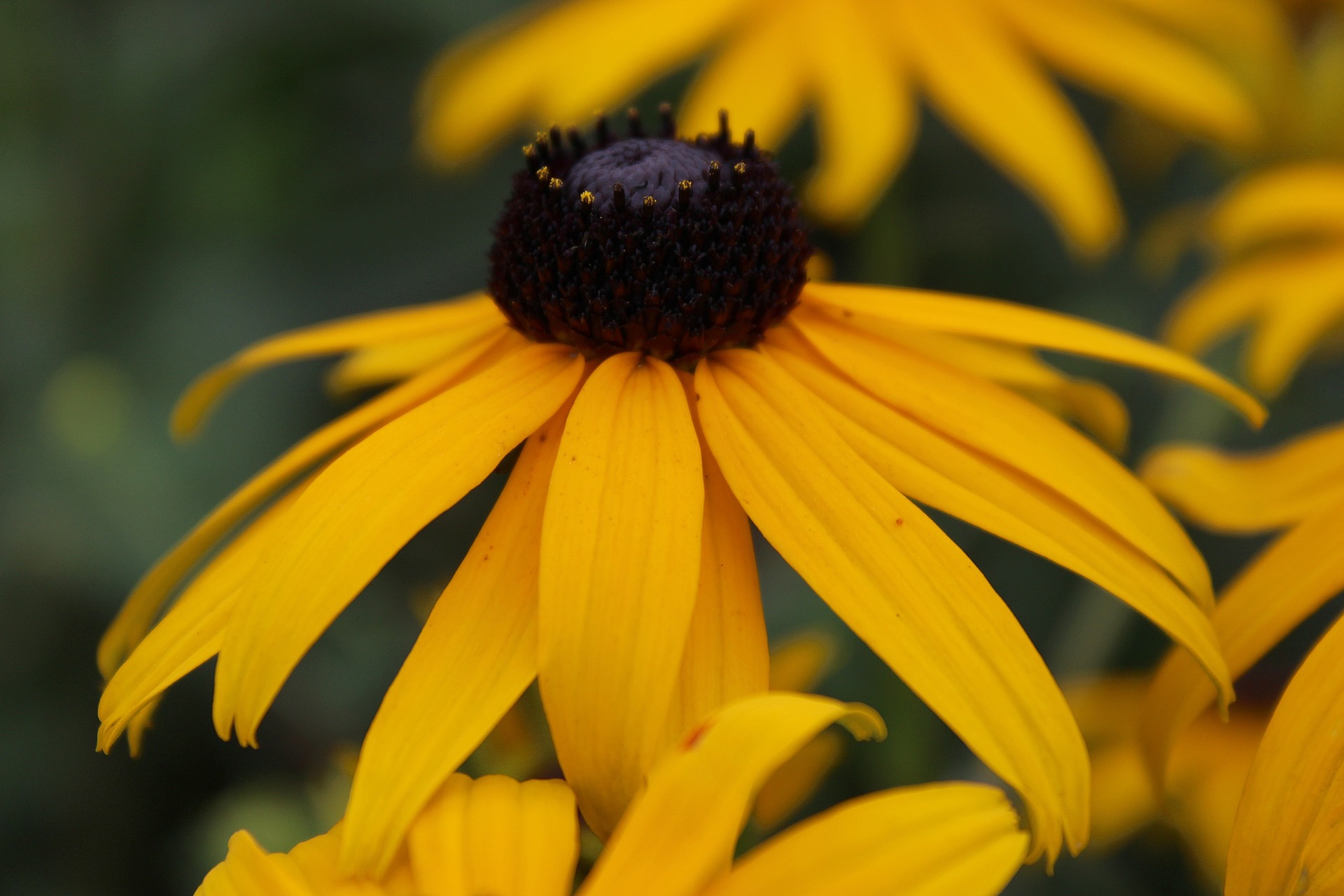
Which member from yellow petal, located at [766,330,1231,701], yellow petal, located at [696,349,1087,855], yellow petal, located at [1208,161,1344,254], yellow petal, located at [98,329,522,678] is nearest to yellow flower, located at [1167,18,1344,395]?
yellow petal, located at [1208,161,1344,254]

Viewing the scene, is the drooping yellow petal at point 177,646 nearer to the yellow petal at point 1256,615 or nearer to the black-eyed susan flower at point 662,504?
the black-eyed susan flower at point 662,504

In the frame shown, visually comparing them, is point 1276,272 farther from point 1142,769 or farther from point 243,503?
point 243,503

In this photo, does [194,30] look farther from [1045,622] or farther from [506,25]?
[1045,622]

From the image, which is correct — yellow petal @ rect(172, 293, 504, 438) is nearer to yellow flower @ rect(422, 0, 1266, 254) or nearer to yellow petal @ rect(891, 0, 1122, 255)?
yellow flower @ rect(422, 0, 1266, 254)

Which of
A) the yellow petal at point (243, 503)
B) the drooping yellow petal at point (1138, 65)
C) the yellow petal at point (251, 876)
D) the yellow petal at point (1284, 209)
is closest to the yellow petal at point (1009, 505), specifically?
the yellow petal at point (243, 503)

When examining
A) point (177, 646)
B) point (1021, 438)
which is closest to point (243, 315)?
point (177, 646)

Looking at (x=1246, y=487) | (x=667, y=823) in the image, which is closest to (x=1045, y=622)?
(x=1246, y=487)
